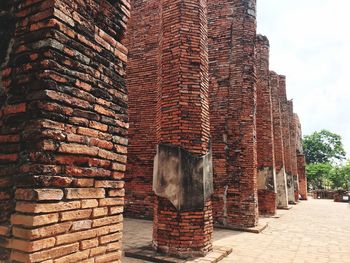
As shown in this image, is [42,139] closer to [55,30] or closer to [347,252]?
[55,30]

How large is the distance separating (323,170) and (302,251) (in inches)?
1611

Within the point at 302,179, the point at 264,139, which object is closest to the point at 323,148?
the point at 302,179

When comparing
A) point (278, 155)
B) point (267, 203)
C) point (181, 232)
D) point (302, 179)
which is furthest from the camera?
point (302, 179)

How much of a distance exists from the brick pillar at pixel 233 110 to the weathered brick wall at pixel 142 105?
195 cm

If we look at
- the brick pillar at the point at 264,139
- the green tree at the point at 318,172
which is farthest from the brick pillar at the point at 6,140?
the green tree at the point at 318,172

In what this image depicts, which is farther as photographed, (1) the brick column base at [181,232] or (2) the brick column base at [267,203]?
(2) the brick column base at [267,203]

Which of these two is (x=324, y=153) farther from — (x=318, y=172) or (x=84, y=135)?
(x=84, y=135)

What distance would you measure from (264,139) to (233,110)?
181 inches

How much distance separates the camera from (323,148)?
50156 mm

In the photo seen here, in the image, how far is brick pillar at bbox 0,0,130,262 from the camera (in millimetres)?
1890

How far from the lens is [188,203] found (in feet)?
17.1

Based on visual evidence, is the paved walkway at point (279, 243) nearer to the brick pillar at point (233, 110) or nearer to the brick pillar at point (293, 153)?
the brick pillar at point (233, 110)

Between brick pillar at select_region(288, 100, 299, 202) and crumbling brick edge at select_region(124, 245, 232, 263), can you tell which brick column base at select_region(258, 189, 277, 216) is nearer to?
crumbling brick edge at select_region(124, 245, 232, 263)

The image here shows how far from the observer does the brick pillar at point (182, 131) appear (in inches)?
204
